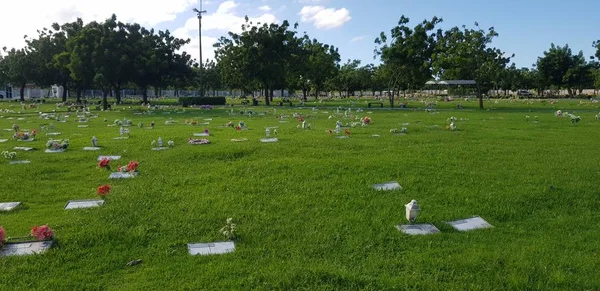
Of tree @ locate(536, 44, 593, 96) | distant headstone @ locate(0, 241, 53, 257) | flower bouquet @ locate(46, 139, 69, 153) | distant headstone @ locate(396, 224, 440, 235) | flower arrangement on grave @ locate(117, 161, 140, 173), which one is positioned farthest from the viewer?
tree @ locate(536, 44, 593, 96)

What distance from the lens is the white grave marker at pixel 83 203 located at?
22.3 feet

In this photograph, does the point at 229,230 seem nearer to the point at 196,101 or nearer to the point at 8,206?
the point at 8,206

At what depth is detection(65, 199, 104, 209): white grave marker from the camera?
6.80 meters

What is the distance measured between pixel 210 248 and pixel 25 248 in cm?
209

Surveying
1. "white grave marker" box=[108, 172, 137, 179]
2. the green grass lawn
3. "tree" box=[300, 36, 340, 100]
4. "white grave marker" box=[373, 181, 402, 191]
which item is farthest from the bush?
"white grave marker" box=[373, 181, 402, 191]

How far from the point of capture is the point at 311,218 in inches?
248

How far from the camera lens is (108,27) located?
125 feet

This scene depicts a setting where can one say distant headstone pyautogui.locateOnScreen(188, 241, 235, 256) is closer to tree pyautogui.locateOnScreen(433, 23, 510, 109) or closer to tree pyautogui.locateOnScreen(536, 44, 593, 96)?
tree pyautogui.locateOnScreen(433, 23, 510, 109)

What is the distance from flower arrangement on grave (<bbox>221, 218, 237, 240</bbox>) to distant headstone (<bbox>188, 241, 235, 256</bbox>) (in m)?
0.10

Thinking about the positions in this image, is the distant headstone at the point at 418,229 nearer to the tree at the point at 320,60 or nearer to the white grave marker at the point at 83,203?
the white grave marker at the point at 83,203

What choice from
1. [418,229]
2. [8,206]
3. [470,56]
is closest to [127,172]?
[8,206]

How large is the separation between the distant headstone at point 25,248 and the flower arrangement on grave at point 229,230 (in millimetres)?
1986

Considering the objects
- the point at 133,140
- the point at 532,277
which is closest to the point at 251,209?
the point at 532,277

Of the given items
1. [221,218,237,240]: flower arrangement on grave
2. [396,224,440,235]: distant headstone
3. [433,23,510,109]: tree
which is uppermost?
[433,23,510,109]: tree
